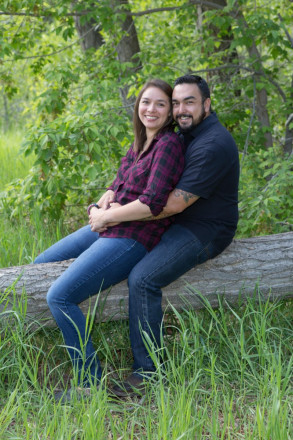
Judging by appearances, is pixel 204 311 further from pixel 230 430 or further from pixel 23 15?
pixel 23 15

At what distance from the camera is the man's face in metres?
3.37

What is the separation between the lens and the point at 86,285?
10.5 feet

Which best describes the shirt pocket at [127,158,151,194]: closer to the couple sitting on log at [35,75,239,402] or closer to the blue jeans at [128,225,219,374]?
the couple sitting on log at [35,75,239,402]

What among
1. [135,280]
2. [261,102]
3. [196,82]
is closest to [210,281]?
[135,280]

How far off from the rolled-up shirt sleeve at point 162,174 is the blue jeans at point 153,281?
0.24 metres

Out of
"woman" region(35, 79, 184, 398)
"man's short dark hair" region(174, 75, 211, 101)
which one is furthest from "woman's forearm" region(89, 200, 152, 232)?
"man's short dark hair" region(174, 75, 211, 101)

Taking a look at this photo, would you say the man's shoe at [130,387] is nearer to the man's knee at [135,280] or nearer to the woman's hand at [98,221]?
the man's knee at [135,280]

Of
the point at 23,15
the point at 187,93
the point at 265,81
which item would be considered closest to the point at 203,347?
the point at 187,93

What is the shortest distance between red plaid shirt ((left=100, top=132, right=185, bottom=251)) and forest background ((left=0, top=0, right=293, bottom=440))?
Answer: 1.87 ft

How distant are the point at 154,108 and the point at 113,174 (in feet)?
8.19

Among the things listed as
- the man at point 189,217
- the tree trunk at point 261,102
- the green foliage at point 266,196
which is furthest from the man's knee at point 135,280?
the tree trunk at point 261,102

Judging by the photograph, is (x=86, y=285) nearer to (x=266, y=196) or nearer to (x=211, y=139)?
(x=211, y=139)

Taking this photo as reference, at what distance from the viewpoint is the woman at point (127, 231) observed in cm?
317

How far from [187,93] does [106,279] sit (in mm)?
1224
